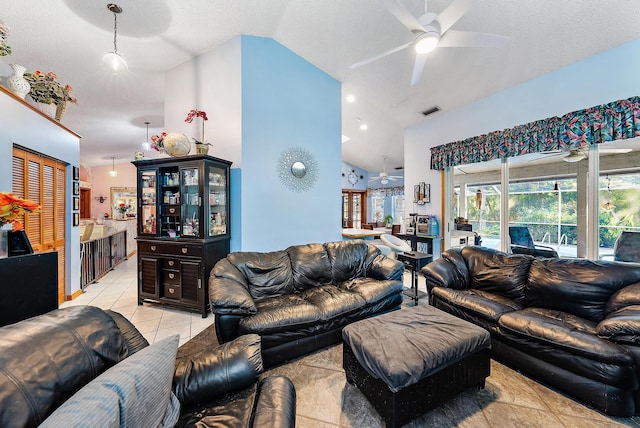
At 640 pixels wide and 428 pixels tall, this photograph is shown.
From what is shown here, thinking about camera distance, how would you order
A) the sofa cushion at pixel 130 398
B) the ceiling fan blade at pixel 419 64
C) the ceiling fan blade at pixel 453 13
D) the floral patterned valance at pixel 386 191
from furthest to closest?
the floral patterned valance at pixel 386 191 → the ceiling fan blade at pixel 419 64 → the ceiling fan blade at pixel 453 13 → the sofa cushion at pixel 130 398

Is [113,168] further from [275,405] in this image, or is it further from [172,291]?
[275,405]

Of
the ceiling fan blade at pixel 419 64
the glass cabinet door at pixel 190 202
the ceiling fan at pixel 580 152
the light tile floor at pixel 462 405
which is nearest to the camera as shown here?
the light tile floor at pixel 462 405

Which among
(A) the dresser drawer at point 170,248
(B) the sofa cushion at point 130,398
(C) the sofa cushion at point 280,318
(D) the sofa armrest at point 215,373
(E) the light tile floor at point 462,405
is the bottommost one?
(E) the light tile floor at point 462,405

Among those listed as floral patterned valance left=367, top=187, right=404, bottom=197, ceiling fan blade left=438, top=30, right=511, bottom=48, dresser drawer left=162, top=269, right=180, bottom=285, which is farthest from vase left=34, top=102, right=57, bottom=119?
floral patterned valance left=367, top=187, right=404, bottom=197

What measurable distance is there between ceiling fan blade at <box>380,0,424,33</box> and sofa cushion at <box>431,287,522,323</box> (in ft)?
8.21

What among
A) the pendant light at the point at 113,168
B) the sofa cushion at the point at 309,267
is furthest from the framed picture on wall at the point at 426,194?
the pendant light at the point at 113,168

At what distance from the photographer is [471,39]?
7.77 ft

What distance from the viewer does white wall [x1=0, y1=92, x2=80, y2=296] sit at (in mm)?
2330

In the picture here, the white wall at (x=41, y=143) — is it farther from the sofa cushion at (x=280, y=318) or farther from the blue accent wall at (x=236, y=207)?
the sofa cushion at (x=280, y=318)

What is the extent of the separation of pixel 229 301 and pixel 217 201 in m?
1.69

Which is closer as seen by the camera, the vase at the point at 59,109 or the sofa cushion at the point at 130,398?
the sofa cushion at the point at 130,398

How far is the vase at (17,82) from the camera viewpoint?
2.52 metres

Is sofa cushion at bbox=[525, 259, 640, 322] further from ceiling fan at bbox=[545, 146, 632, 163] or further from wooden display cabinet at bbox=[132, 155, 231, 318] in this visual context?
wooden display cabinet at bbox=[132, 155, 231, 318]

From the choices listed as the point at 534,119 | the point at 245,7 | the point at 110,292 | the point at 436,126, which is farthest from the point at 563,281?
the point at 110,292
